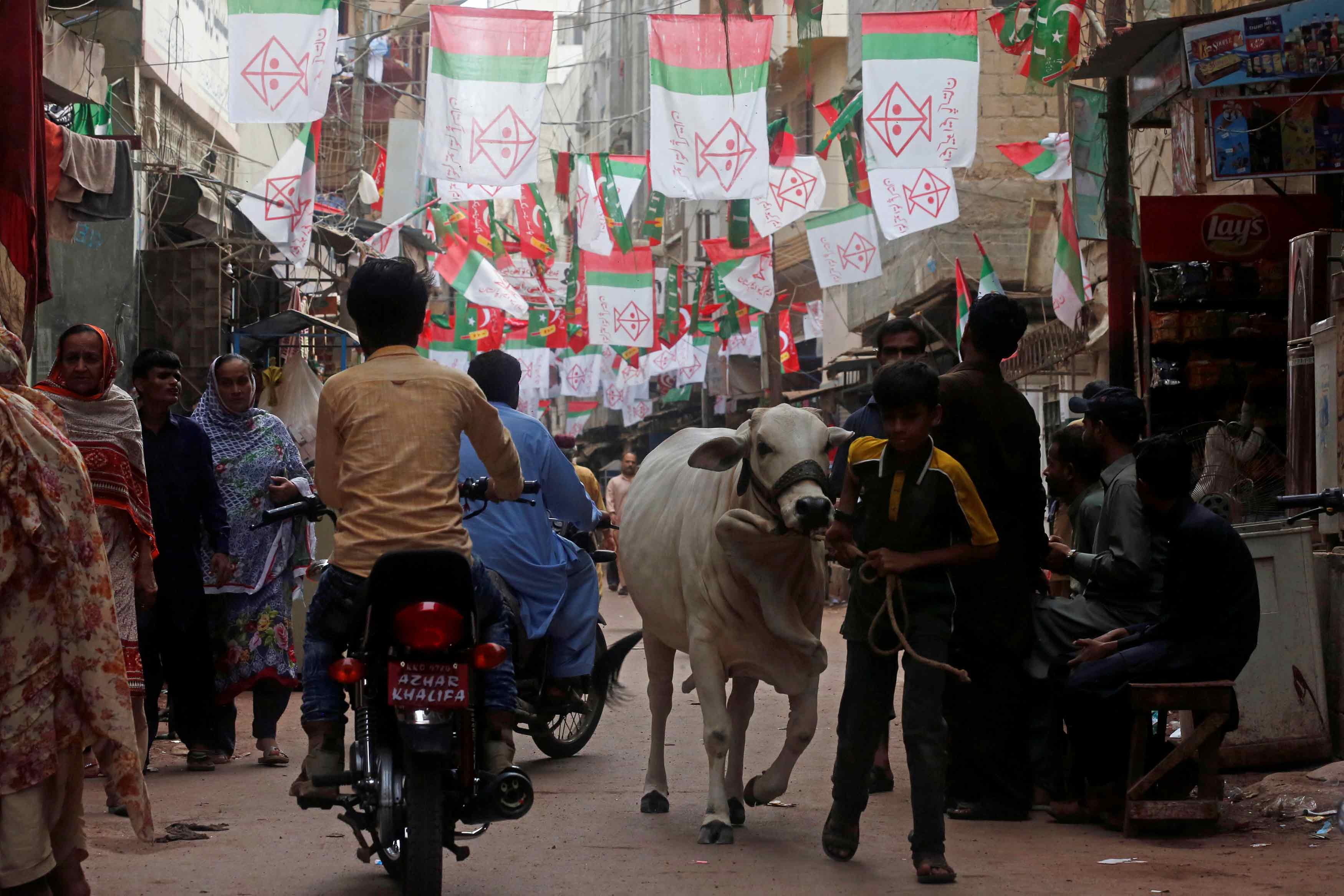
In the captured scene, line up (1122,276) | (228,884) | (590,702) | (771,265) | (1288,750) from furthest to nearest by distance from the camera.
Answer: (771,265) → (1122,276) → (590,702) → (1288,750) → (228,884)

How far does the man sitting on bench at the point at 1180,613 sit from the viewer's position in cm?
555

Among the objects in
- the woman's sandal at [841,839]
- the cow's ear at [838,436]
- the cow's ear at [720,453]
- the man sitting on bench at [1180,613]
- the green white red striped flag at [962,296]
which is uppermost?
the green white red striped flag at [962,296]

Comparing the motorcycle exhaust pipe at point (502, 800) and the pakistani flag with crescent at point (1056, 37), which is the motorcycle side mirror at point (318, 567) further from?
the pakistani flag with crescent at point (1056, 37)

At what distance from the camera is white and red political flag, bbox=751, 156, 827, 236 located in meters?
18.1

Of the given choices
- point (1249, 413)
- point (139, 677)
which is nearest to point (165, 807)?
point (139, 677)

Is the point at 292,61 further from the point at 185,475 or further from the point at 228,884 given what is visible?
the point at 228,884

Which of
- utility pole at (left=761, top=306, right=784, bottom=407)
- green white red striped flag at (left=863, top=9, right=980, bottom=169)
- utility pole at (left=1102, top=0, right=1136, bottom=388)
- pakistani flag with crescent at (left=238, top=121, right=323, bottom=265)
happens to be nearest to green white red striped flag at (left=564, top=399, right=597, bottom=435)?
utility pole at (left=761, top=306, right=784, bottom=407)

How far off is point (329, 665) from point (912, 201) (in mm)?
10752

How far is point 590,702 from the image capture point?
7.97 metres

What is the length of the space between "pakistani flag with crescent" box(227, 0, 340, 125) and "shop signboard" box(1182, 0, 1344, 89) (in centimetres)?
643

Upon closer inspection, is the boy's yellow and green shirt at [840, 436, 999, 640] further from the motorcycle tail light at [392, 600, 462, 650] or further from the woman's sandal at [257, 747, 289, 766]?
the woman's sandal at [257, 747, 289, 766]

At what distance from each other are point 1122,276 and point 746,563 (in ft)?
17.7

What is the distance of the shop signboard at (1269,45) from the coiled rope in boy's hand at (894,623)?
4147 millimetres

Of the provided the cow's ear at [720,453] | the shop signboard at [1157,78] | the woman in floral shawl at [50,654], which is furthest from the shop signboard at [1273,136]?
the woman in floral shawl at [50,654]
